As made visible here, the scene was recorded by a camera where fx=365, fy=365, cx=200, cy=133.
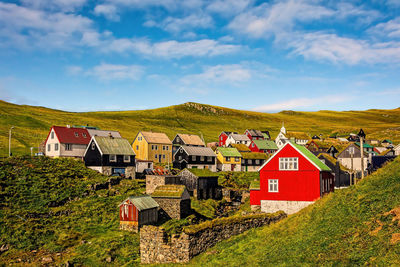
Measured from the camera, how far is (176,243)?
2488 cm

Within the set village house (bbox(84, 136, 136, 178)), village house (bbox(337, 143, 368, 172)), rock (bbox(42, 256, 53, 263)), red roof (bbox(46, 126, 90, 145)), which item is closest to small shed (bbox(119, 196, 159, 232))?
rock (bbox(42, 256, 53, 263))

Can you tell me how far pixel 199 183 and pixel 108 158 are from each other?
18433 mm

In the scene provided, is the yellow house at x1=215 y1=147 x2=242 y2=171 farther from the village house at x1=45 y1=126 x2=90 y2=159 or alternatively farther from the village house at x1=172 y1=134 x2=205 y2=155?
the village house at x1=45 y1=126 x2=90 y2=159

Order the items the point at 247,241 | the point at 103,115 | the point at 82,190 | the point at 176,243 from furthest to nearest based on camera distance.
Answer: the point at 103,115 < the point at 82,190 < the point at 247,241 < the point at 176,243

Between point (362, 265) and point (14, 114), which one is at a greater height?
point (14, 114)

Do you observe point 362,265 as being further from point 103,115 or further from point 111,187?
point 103,115

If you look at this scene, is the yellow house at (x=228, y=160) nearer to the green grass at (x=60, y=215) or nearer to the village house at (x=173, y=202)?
the green grass at (x=60, y=215)

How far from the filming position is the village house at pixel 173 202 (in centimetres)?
4417

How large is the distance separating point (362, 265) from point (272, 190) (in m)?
24.1

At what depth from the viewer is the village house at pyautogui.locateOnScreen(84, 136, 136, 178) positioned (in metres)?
64.7

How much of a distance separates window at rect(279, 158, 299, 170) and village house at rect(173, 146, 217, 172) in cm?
4280

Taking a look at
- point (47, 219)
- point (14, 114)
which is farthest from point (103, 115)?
point (47, 219)

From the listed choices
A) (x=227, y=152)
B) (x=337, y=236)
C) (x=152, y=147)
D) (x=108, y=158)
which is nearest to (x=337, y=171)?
(x=227, y=152)

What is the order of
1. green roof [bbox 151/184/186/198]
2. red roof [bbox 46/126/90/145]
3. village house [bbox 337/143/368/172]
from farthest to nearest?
1. village house [bbox 337/143/368/172]
2. red roof [bbox 46/126/90/145]
3. green roof [bbox 151/184/186/198]
